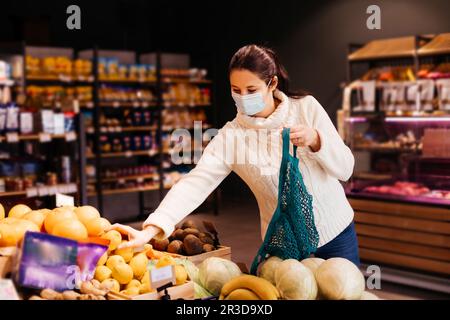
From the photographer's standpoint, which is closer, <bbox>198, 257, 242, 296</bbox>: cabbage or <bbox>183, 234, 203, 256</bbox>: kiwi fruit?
<bbox>198, 257, 242, 296</bbox>: cabbage

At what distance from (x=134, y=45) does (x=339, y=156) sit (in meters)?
8.55

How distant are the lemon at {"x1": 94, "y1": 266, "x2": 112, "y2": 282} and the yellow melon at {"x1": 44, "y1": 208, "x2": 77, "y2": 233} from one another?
199mm

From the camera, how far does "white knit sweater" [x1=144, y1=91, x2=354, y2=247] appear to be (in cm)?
225

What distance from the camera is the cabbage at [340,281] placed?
68.4 inches

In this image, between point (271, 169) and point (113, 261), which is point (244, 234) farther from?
point (113, 261)

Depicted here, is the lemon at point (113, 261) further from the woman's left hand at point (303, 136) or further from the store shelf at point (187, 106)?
the store shelf at point (187, 106)

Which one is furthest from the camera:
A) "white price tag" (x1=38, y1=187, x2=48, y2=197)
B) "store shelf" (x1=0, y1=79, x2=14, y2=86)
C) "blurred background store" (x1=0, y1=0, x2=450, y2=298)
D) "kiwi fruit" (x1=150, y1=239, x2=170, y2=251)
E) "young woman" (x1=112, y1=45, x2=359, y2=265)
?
"store shelf" (x1=0, y1=79, x2=14, y2=86)

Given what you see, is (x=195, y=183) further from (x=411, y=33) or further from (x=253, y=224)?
(x=411, y=33)

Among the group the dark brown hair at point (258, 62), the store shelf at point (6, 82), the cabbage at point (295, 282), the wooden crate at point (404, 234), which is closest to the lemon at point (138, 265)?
the cabbage at point (295, 282)

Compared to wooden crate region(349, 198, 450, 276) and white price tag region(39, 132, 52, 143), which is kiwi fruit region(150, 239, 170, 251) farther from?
white price tag region(39, 132, 52, 143)

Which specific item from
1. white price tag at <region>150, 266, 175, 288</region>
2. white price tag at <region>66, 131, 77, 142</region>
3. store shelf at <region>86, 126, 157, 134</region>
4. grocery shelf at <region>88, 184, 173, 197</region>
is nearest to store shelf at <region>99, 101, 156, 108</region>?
store shelf at <region>86, 126, 157, 134</region>

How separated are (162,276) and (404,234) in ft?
11.8

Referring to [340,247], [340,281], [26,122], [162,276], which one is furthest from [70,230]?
[26,122]
